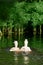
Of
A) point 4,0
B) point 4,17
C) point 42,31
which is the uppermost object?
point 4,0

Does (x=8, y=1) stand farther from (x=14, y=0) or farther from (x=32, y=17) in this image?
(x=32, y=17)

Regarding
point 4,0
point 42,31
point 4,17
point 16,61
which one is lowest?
point 42,31

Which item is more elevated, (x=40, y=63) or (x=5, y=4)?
(x=5, y=4)

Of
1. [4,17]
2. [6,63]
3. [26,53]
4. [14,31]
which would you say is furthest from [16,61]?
[14,31]

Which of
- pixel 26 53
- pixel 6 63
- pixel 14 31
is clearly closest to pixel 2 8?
pixel 6 63

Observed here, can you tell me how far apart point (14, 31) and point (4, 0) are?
39.4 m

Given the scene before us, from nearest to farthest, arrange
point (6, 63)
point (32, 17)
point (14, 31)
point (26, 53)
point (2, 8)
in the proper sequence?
1. point (2, 8)
2. point (6, 63)
3. point (26, 53)
4. point (32, 17)
5. point (14, 31)

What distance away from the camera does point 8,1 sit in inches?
119

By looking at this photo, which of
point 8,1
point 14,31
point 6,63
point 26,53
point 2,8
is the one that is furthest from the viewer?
point 14,31

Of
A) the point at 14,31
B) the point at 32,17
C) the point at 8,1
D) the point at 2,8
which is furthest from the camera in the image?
the point at 14,31

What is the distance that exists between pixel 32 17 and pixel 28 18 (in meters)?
1.03

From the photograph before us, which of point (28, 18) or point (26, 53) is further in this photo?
point (28, 18)

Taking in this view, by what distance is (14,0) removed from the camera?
3.13 meters

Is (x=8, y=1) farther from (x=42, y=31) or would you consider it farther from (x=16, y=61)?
(x=42, y=31)
